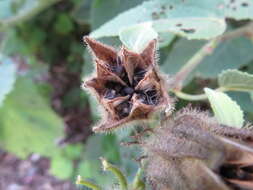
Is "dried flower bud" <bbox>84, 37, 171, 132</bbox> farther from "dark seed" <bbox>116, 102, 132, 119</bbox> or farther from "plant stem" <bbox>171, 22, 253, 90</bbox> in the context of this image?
"plant stem" <bbox>171, 22, 253, 90</bbox>

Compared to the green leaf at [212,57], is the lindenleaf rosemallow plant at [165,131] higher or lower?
higher

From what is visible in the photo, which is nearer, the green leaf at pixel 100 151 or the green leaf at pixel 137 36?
the green leaf at pixel 137 36

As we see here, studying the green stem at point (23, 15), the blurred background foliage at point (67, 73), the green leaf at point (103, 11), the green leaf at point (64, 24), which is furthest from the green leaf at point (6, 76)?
the green leaf at point (64, 24)

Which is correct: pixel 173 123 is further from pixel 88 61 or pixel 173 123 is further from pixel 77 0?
A: pixel 77 0

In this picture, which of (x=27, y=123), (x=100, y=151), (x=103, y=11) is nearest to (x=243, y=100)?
(x=103, y=11)

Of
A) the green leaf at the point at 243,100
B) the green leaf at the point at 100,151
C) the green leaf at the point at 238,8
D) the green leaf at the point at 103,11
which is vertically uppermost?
the green leaf at the point at 238,8

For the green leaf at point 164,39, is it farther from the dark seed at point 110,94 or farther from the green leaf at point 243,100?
the dark seed at point 110,94

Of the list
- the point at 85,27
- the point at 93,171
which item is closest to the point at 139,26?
the point at 93,171

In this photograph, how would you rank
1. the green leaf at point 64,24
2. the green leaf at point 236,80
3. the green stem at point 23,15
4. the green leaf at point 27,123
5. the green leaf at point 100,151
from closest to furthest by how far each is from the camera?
the green leaf at point 236,80 → the green stem at point 23,15 → the green leaf at point 100,151 → the green leaf at point 27,123 → the green leaf at point 64,24
